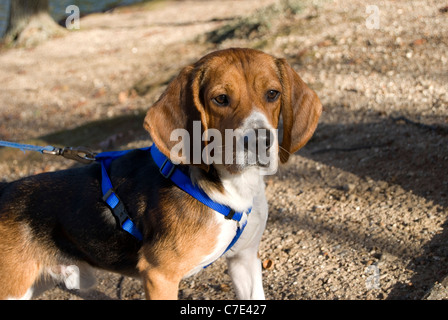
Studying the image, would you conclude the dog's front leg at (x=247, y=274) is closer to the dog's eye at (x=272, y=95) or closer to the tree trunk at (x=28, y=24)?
the dog's eye at (x=272, y=95)

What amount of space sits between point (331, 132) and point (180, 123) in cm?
326

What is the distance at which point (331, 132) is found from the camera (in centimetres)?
604

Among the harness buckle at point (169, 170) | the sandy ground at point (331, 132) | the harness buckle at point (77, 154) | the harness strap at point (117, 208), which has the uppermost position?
the harness buckle at point (169, 170)

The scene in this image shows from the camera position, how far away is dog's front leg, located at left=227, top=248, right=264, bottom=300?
3713 millimetres

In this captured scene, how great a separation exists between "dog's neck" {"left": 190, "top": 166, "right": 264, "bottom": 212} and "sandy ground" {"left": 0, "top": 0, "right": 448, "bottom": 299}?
1.15m

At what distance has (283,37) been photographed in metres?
8.91

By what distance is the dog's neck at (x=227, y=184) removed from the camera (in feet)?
10.6

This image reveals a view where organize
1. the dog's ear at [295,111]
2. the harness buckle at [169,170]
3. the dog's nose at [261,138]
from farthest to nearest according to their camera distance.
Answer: the dog's ear at [295,111] < the harness buckle at [169,170] < the dog's nose at [261,138]

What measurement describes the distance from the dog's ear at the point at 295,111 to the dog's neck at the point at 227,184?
312 mm

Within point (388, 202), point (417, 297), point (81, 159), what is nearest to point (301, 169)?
point (388, 202)

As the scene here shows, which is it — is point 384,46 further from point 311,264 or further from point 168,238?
point 168,238

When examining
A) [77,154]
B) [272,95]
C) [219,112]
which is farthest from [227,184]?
[77,154]

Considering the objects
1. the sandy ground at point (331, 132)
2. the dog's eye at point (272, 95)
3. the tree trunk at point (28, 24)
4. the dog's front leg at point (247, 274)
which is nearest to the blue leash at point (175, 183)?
the dog's front leg at point (247, 274)
